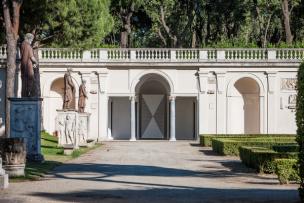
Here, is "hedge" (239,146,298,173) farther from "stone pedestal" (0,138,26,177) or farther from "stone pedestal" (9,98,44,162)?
"stone pedestal" (9,98,44,162)

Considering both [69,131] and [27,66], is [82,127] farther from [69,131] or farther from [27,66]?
[27,66]

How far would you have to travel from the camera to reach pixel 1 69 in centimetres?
4378

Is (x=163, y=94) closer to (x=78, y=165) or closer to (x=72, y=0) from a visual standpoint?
(x=72, y=0)

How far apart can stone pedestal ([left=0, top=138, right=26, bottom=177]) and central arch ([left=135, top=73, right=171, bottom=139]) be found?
32.1 metres

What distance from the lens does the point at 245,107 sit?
154 feet

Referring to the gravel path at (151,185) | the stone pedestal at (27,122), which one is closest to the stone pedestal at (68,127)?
the stone pedestal at (27,122)

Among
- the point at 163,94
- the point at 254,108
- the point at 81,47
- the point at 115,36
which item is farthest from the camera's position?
the point at 115,36

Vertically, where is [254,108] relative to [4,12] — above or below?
below

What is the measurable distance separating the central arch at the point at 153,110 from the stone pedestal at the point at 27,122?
27.1 metres

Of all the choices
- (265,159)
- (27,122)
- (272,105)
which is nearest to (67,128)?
(27,122)

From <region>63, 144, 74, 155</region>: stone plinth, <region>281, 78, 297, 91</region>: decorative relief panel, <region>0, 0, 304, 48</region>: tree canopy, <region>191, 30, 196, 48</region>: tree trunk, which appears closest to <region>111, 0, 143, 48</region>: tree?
<region>0, 0, 304, 48</region>: tree canopy

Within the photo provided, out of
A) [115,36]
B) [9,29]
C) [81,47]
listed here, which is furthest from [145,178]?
[115,36]

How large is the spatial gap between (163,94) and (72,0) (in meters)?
18.4

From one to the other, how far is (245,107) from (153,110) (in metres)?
7.45
